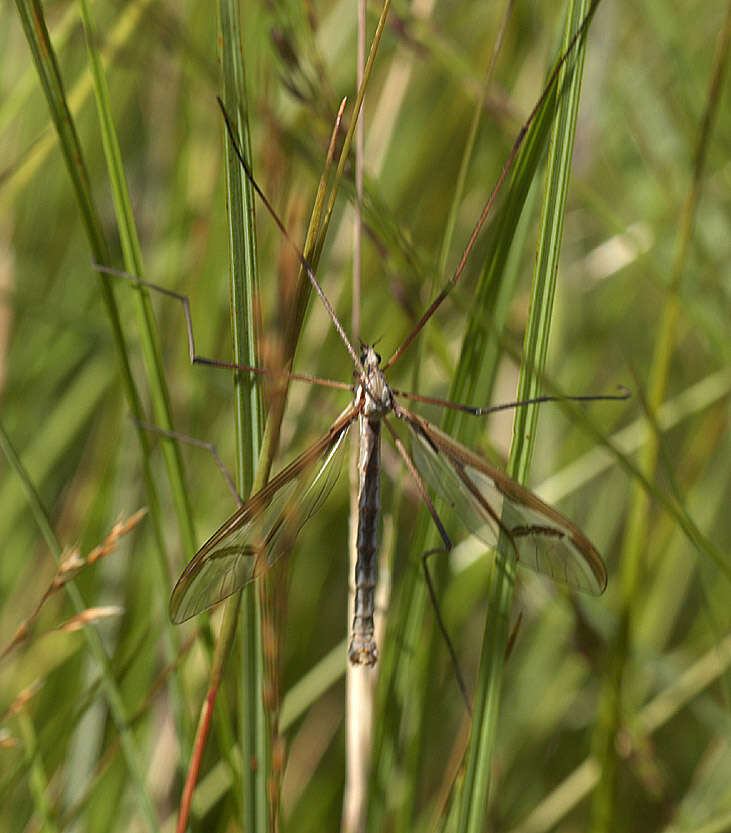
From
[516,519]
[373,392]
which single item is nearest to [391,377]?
[373,392]

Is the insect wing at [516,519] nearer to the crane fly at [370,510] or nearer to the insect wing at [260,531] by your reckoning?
the crane fly at [370,510]

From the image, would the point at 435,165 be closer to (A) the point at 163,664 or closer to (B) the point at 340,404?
(B) the point at 340,404

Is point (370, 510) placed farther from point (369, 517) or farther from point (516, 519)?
point (516, 519)

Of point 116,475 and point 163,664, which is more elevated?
point 116,475

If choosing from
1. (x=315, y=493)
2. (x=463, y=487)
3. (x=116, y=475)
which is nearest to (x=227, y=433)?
(x=116, y=475)

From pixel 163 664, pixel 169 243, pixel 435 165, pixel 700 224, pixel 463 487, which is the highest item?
pixel 435 165
